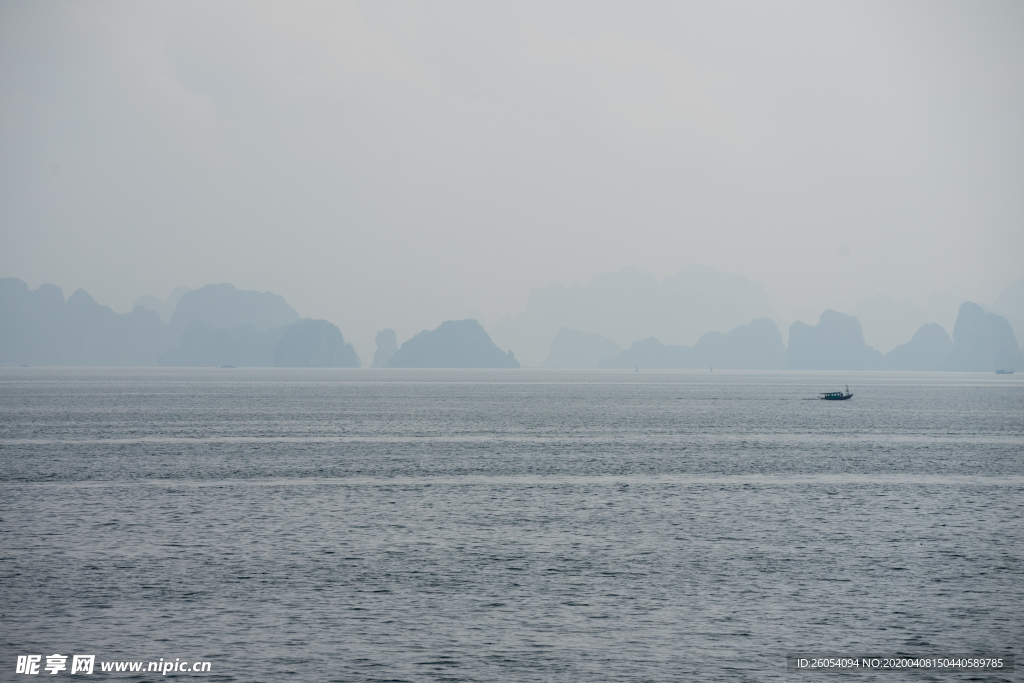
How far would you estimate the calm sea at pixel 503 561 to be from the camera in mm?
31859

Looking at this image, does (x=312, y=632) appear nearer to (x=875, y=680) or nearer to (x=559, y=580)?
(x=559, y=580)

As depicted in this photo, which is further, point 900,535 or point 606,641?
point 900,535

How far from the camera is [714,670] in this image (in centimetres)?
2997

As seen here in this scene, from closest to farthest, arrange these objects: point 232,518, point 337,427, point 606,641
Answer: point 606,641
point 232,518
point 337,427

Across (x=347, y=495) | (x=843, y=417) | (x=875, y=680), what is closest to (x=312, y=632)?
(x=875, y=680)

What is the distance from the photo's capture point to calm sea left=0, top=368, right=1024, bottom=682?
3186 cm

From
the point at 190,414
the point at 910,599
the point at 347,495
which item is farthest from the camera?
the point at 190,414

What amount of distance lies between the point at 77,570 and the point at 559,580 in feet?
75.4

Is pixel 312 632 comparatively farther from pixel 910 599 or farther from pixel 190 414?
pixel 190 414

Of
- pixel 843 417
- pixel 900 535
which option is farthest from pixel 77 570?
pixel 843 417

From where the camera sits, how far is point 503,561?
4491 cm

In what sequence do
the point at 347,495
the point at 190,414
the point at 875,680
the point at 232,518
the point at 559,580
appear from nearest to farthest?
the point at 875,680, the point at 559,580, the point at 232,518, the point at 347,495, the point at 190,414

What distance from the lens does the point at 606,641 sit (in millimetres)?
32656

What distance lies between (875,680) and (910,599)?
10.2 m
